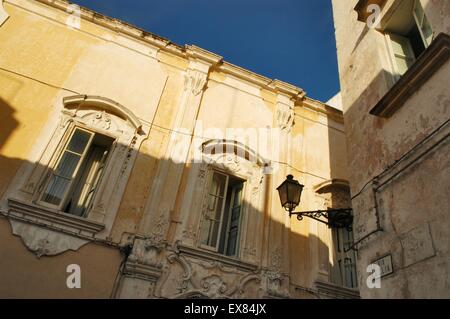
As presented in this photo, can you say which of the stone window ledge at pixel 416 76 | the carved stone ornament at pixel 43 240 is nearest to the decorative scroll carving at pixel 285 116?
the stone window ledge at pixel 416 76

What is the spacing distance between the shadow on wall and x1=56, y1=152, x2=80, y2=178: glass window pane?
21.5 inches

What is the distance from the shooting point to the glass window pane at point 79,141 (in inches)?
268

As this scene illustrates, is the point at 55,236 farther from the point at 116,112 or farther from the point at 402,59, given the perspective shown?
the point at 402,59

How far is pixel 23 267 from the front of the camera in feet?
17.4

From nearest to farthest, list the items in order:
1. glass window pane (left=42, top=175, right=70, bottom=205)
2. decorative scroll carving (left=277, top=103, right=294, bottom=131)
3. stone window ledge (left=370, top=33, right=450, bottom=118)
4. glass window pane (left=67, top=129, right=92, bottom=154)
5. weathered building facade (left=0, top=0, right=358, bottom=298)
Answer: stone window ledge (left=370, top=33, right=450, bottom=118), weathered building facade (left=0, top=0, right=358, bottom=298), glass window pane (left=42, top=175, right=70, bottom=205), glass window pane (left=67, top=129, right=92, bottom=154), decorative scroll carving (left=277, top=103, right=294, bottom=131)

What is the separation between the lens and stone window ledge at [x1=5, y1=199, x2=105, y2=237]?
5629mm

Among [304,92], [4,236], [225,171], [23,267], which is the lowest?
[23,267]

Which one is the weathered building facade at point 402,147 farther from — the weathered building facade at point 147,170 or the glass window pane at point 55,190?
the glass window pane at point 55,190

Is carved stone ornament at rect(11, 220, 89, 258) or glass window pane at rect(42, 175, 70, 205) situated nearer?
carved stone ornament at rect(11, 220, 89, 258)

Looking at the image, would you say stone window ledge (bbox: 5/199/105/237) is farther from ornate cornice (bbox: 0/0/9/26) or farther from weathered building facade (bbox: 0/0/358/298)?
ornate cornice (bbox: 0/0/9/26)

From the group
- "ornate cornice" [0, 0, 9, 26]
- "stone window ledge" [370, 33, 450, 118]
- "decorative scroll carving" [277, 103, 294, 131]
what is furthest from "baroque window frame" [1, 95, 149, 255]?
"stone window ledge" [370, 33, 450, 118]

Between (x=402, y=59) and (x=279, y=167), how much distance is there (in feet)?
12.2

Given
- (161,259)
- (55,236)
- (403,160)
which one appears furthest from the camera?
(161,259)
